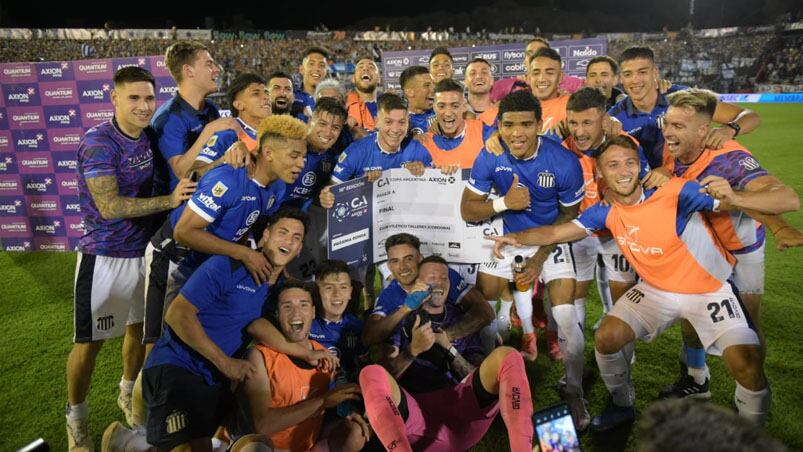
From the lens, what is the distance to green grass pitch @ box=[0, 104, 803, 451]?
13.1 ft

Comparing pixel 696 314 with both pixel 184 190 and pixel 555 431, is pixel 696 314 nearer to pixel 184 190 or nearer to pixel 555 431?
pixel 555 431

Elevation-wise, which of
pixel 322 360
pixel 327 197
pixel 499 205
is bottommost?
pixel 322 360

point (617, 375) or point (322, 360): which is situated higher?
point (322, 360)

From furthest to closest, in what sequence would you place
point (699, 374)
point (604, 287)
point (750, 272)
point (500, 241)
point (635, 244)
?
point (604, 287) → point (500, 241) → point (699, 374) → point (750, 272) → point (635, 244)

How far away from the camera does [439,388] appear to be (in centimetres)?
371

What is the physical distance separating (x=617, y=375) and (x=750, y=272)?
144 cm

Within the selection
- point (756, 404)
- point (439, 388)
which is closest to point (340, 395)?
→ point (439, 388)

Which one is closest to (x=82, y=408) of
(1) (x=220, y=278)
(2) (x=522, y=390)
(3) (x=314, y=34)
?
(1) (x=220, y=278)

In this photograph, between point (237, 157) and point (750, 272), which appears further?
point (750, 272)

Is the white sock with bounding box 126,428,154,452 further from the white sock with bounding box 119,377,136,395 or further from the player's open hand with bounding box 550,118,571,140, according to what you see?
the player's open hand with bounding box 550,118,571,140

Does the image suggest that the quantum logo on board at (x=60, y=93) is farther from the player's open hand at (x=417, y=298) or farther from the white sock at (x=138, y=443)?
the player's open hand at (x=417, y=298)

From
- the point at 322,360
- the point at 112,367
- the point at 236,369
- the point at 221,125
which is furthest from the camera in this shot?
the point at 112,367

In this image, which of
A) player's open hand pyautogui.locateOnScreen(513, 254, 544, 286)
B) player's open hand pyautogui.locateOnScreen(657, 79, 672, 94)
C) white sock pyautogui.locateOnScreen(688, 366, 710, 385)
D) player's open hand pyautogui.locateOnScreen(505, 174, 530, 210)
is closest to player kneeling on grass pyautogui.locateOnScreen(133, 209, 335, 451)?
player's open hand pyautogui.locateOnScreen(505, 174, 530, 210)

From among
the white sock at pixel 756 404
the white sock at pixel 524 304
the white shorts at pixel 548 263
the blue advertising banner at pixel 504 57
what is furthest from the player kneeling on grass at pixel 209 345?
the blue advertising banner at pixel 504 57
